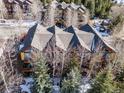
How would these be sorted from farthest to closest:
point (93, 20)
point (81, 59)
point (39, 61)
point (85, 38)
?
point (93, 20)
point (85, 38)
point (81, 59)
point (39, 61)

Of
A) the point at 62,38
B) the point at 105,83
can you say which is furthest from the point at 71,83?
the point at 62,38

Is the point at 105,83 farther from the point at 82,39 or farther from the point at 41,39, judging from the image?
the point at 41,39

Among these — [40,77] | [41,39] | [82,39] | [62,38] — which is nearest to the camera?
[40,77]

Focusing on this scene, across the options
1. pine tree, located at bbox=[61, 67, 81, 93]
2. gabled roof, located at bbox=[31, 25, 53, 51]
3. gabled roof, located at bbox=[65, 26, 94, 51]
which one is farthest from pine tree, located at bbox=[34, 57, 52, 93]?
gabled roof, located at bbox=[65, 26, 94, 51]

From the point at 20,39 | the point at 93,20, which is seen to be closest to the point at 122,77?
the point at 20,39

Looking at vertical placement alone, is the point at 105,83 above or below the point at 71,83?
above

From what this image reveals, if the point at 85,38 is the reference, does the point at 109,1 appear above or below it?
above

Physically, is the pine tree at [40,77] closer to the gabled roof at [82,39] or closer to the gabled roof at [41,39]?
the gabled roof at [41,39]

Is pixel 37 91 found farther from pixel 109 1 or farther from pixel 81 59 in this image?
pixel 109 1
